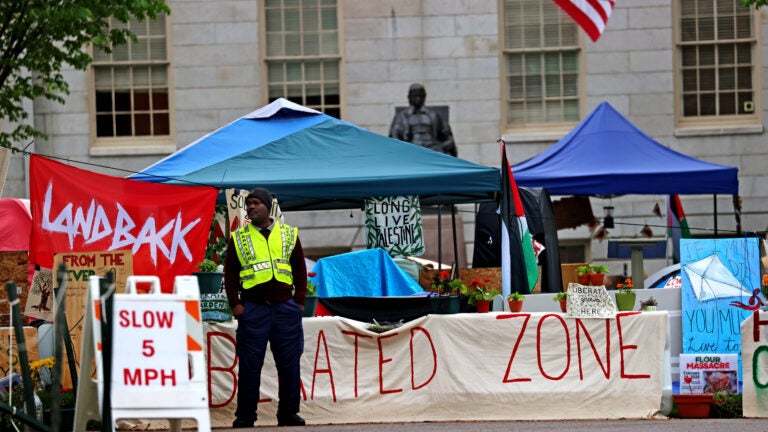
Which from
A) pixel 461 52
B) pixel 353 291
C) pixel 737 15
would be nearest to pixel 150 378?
pixel 353 291

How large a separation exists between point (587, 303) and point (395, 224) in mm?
2790

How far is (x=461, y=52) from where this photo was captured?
22.0 m

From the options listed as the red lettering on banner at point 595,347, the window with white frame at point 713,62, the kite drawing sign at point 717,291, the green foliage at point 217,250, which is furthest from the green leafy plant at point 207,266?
the window with white frame at point 713,62

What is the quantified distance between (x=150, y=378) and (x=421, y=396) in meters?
3.86

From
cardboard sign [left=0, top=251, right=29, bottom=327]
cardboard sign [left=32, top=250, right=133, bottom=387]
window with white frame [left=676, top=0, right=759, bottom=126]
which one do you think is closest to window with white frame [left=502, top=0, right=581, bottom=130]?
window with white frame [left=676, top=0, right=759, bottom=126]

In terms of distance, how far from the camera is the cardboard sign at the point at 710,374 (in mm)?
11547

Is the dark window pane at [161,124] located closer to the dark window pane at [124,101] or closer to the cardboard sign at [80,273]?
the dark window pane at [124,101]

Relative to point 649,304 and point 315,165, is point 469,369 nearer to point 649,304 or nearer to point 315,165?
point 649,304

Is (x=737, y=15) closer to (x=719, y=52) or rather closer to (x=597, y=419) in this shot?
(x=719, y=52)

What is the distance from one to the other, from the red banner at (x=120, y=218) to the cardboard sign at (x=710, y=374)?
13.5ft

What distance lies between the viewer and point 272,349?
10484mm

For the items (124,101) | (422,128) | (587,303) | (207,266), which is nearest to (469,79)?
(422,128)

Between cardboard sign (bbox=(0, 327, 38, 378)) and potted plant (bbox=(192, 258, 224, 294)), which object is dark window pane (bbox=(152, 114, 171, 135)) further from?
cardboard sign (bbox=(0, 327, 38, 378))

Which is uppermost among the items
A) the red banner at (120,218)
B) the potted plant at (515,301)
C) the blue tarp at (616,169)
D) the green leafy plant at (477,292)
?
the blue tarp at (616,169)
